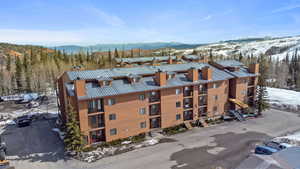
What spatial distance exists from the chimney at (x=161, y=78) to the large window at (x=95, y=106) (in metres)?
8.42

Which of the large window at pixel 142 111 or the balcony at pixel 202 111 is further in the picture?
the balcony at pixel 202 111

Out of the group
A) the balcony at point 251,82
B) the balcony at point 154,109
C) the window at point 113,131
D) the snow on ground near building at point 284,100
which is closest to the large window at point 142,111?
the balcony at point 154,109

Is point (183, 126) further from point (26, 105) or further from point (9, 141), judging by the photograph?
point (26, 105)

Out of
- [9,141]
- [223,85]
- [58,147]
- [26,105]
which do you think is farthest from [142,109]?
[26,105]

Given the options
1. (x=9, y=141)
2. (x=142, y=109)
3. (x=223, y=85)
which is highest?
(x=223, y=85)

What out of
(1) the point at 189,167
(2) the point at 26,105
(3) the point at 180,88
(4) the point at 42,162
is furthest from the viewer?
(2) the point at 26,105

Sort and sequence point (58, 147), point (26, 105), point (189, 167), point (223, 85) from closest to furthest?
point (189, 167), point (58, 147), point (223, 85), point (26, 105)

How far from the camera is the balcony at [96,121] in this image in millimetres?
23094

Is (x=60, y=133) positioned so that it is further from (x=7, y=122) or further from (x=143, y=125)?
(x=7, y=122)

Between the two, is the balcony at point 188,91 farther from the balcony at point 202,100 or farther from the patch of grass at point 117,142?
the patch of grass at point 117,142

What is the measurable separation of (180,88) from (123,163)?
1389 centimetres

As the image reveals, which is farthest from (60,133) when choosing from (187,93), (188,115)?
(187,93)

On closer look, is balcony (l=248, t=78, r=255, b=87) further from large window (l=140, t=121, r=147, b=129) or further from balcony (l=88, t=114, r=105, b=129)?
balcony (l=88, t=114, r=105, b=129)

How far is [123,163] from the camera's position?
65.7 ft
